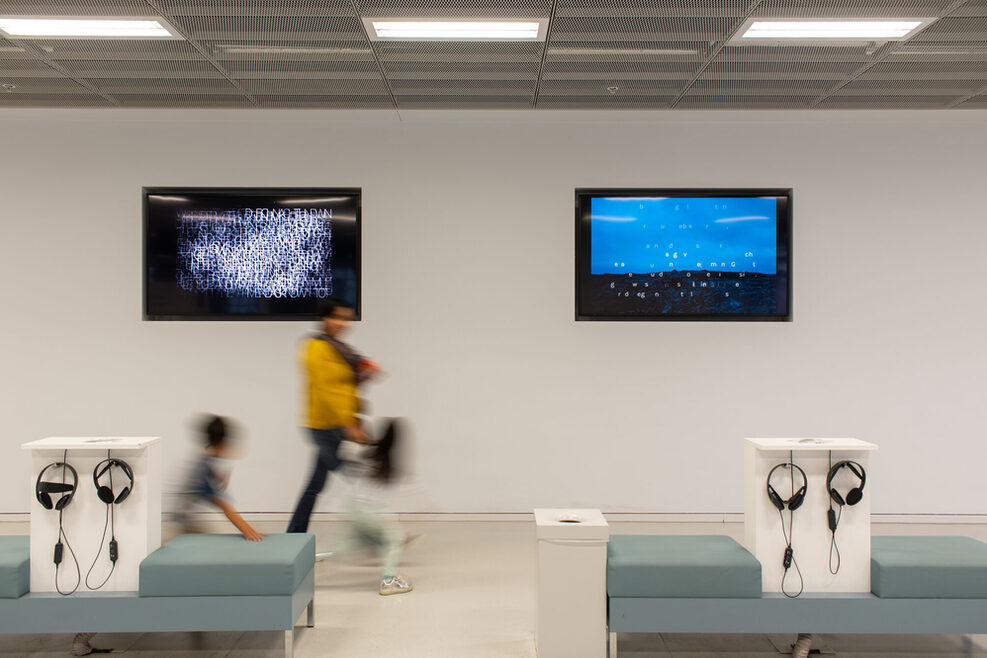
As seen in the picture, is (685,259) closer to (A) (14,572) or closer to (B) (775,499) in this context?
(B) (775,499)

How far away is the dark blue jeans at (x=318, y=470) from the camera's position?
481 cm

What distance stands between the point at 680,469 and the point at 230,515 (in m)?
3.78

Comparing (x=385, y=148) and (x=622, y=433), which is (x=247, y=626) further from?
(x=385, y=148)

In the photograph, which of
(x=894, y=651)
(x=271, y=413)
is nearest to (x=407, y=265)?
(x=271, y=413)

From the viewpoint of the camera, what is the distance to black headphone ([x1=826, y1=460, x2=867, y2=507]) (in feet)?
12.2

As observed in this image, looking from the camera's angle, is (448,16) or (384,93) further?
(384,93)

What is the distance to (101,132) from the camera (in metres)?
6.43

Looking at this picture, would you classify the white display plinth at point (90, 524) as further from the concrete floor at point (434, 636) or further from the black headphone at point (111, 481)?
the concrete floor at point (434, 636)

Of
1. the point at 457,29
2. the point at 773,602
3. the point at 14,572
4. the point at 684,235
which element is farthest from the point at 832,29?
the point at 14,572

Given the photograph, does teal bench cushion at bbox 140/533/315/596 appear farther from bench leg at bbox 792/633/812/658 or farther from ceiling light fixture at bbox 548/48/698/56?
ceiling light fixture at bbox 548/48/698/56

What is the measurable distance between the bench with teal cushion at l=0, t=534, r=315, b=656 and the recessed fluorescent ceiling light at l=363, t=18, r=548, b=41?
311cm

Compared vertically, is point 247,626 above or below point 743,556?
below

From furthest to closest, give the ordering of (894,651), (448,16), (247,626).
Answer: (448,16) → (894,651) → (247,626)

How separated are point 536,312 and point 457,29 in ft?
7.95
